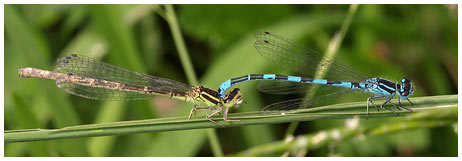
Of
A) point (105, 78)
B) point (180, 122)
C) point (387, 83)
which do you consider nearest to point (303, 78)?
point (387, 83)

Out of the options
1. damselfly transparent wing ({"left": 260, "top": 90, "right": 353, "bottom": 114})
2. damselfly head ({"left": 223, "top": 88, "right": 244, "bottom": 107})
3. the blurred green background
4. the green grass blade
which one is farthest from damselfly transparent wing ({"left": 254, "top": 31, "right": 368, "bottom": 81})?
the green grass blade

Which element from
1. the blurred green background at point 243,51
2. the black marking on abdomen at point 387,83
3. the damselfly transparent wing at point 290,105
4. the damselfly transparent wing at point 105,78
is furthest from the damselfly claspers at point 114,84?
the black marking on abdomen at point 387,83

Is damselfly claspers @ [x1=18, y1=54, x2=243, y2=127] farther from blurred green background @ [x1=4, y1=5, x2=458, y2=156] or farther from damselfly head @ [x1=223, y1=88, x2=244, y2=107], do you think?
blurred green background @ [x1=4, y1=5, x2=458, y2=156]

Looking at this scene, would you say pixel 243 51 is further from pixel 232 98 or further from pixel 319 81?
pixel 232 98

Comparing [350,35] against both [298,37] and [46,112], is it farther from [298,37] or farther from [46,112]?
[46,112]

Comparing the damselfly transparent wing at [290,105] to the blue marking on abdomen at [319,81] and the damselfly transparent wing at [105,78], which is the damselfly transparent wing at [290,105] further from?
the damselfly transparent wing at [105,78]

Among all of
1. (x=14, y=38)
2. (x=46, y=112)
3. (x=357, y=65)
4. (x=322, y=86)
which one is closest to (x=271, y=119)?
(x=322, y=86)
